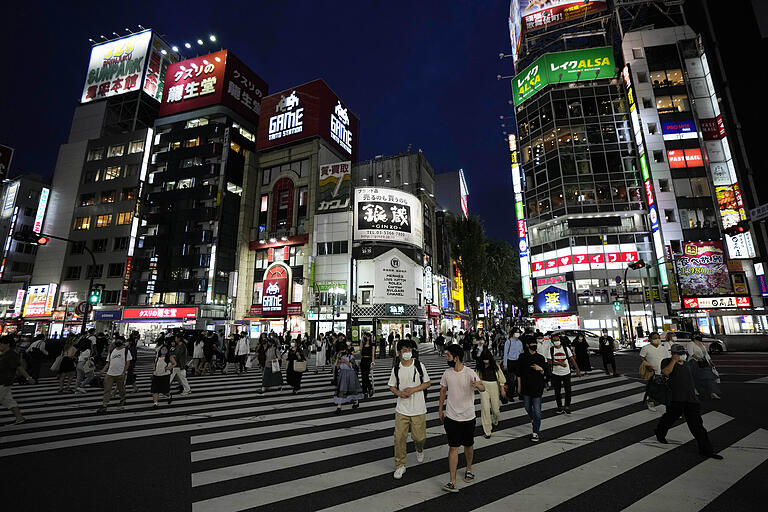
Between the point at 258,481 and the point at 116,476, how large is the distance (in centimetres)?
199

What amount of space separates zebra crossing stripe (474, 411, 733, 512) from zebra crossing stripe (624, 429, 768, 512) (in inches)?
4.6

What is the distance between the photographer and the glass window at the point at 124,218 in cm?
4594

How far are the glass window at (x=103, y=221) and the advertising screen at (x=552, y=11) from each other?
62.4m

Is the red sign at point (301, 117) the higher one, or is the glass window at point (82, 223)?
the red sign at point (301, 117)

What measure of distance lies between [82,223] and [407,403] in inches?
2338

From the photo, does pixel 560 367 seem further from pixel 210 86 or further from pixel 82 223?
pixel 82 223

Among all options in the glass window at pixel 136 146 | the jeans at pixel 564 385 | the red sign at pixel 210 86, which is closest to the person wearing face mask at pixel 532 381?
the jeans at pixel 564 385

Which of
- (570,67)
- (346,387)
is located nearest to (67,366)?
(346,387)

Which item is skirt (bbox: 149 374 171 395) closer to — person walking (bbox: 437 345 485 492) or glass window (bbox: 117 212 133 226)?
person walking (bbox: 437 345 485 492)

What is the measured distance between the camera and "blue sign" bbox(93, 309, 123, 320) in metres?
42.1

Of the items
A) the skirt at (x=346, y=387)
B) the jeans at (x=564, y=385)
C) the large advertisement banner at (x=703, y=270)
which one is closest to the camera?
the jeans at (x=564, y=385)

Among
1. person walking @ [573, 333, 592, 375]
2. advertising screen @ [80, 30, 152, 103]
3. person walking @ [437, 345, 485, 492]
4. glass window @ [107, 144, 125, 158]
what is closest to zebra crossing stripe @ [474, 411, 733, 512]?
person walking @ [437, 345, 485, 492]

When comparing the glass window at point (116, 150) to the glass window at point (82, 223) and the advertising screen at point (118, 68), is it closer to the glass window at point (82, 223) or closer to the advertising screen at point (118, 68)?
the advertising screen at point (118, 68)

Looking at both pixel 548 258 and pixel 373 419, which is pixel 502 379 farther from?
pixel 548 258
